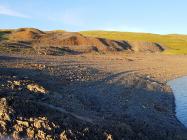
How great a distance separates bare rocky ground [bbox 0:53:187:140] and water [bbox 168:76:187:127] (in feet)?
1.55

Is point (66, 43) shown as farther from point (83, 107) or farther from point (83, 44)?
point (83, 107)

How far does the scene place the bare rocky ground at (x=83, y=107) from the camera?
49.4ft

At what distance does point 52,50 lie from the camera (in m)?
54.1

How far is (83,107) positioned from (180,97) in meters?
14.4

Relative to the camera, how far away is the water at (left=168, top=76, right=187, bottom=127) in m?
26.3

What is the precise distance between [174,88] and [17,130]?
25.6 m

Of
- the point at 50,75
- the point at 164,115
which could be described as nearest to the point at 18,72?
the point at 50,75

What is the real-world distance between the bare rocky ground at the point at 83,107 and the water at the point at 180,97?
0.47m

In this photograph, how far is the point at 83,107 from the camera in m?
20.8

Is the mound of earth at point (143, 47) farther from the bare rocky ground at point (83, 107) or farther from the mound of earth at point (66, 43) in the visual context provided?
the bare rocky ground at point (83, 107)

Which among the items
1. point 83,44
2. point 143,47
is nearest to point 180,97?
point 83,44

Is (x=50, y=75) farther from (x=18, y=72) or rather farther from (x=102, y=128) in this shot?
(x=102, y=128)

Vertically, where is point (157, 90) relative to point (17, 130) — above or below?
below

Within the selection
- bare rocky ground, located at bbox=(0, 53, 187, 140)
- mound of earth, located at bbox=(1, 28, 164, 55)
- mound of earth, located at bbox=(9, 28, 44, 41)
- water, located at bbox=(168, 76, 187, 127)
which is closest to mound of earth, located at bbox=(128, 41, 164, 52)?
mound of earth, located at bbox=(1, 28, 164, 55)
